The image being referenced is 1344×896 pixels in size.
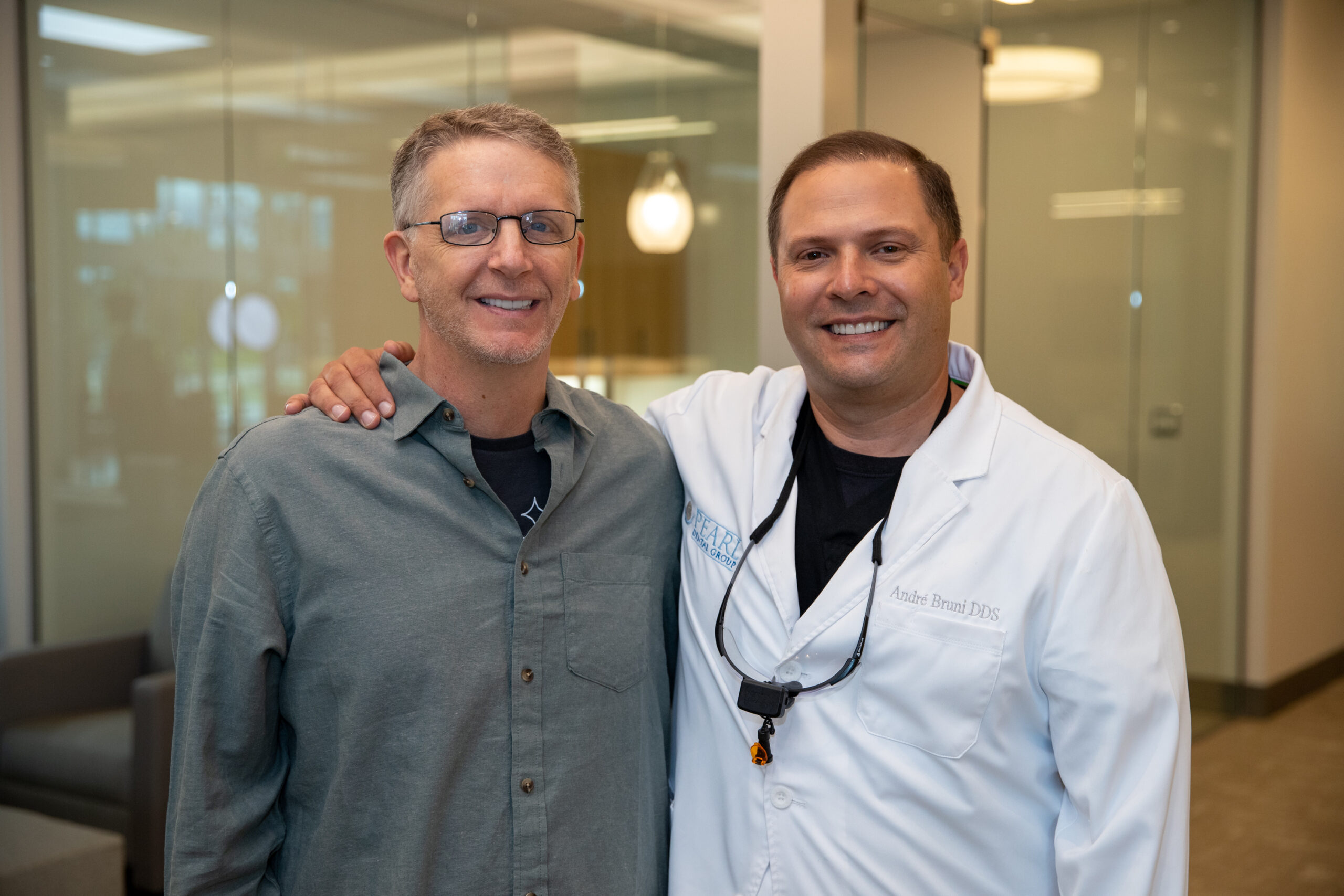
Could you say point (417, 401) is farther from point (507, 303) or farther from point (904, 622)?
point (904, 622)

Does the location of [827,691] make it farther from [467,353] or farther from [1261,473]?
[1261,473]

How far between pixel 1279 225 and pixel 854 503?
4718 mm

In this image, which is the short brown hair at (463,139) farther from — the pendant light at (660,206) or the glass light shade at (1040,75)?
the pendant light at (660,206)

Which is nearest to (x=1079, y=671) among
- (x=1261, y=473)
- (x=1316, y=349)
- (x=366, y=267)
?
(x=366, y=267)

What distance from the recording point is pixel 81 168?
14.9ft

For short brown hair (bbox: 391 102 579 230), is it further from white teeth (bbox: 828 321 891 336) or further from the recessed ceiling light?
the recessed ceiling light

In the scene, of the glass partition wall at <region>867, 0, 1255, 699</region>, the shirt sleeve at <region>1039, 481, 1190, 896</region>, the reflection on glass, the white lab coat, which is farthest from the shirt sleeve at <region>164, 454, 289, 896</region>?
the reflection on glass

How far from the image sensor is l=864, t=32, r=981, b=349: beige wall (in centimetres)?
248

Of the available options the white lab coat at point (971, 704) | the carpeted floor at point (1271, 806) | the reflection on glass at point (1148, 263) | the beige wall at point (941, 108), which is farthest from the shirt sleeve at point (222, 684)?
the carpeted floor at point (1271, 806)

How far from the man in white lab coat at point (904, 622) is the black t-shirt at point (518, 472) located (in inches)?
7.2

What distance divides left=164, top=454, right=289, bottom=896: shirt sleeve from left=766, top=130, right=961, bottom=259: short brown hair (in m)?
0.95

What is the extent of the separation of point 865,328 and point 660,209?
283 centimetres

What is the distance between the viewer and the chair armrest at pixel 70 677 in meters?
4.09

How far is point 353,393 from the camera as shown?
1672 millimetres
